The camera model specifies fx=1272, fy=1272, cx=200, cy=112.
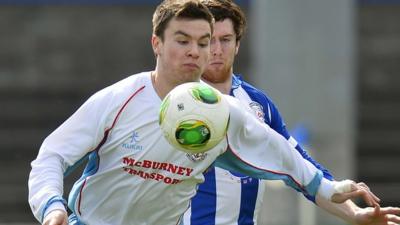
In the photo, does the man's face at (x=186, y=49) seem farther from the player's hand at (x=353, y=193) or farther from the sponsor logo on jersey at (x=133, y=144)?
the player's hand at (x=353, y=193)

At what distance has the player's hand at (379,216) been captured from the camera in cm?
606

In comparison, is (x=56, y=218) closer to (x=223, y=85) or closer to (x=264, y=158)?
(x=264, y=158)

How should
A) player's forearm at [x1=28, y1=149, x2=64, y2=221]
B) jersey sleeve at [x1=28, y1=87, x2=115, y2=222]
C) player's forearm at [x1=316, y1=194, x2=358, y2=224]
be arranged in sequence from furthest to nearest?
player's forearm at [x1=316, y1=194, x2=358, y2=224] < jersey sleeve at [x1=28, y1=87, x2=115, y2=222] < player's forearm at [x1=28, y1=149, x2=64, y2=221]

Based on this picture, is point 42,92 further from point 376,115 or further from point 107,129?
point 107,129

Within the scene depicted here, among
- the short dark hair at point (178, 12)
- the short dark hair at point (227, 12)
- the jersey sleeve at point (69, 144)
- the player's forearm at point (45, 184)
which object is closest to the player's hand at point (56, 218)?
the player's forearm at point (45, 184)

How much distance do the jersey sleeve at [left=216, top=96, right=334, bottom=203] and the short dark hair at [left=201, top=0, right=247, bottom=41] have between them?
120cm

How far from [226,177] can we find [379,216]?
1295 mm

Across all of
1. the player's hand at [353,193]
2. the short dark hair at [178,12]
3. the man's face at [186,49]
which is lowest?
the player's hand at [353,193]

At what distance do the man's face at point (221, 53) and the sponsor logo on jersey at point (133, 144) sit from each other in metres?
1.28

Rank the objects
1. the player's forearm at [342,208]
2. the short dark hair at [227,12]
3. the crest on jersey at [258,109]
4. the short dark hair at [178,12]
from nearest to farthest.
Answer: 1. the short dark hair at [178,12]
2. the player's forearm at [342,208]
3. the crest on jersey at [258,109]
4. the short dark hair at [227,12]

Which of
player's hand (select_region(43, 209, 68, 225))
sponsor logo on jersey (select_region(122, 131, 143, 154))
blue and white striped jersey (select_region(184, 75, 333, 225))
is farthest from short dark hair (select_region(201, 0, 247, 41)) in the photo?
player's hand (select_region(43, 209, 68, 225))

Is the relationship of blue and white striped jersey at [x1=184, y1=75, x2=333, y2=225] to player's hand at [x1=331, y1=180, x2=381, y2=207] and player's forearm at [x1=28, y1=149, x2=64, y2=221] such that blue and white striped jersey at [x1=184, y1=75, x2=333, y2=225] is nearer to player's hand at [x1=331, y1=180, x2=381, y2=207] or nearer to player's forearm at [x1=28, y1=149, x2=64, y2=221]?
player's hand at [x1=331, y1=180, x2=381, y2=207]

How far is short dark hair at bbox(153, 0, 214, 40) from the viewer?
233 inches

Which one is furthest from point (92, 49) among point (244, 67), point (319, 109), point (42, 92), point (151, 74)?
point (151, 74)
